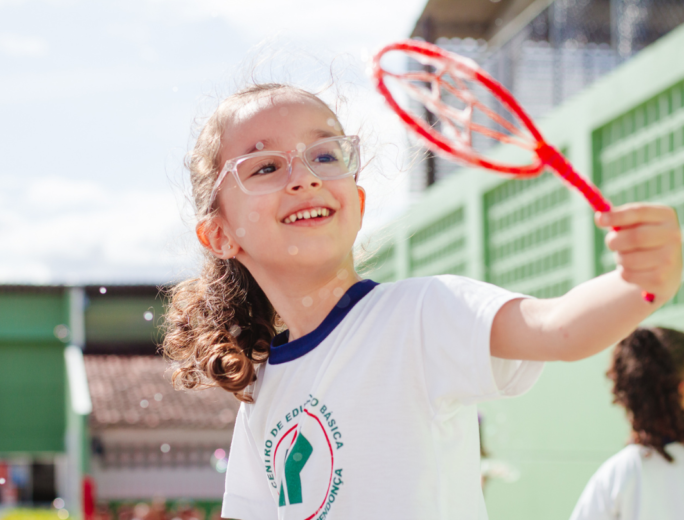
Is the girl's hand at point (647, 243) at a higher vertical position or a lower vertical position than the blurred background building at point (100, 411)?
lower

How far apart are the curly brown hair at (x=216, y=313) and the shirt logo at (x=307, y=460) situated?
0.26m

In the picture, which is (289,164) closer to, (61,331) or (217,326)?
(217,326)

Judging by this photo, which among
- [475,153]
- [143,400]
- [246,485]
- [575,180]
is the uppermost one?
[143,400]

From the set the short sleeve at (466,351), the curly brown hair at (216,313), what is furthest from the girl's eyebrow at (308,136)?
the short sleeve at (466,351)

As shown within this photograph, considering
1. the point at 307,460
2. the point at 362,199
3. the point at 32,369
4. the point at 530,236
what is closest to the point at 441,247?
the point at 530,236

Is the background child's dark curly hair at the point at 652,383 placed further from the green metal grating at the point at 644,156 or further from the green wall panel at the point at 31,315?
the green wall panel at the point at 31,315

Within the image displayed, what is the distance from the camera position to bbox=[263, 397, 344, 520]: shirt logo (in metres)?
1.51

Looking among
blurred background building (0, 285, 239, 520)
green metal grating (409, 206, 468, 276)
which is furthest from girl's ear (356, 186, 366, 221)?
blurred background building (0, 285, 239, 520)

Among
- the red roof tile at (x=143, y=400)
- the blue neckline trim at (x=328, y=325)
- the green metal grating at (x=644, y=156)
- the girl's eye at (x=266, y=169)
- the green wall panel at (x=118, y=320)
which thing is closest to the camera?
the blue neckline trim at (x=328, y=325)

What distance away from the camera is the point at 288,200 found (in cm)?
168

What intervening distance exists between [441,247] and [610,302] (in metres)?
7.81

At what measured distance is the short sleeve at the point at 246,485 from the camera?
6.29ft

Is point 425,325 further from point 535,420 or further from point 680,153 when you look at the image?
point 535,420

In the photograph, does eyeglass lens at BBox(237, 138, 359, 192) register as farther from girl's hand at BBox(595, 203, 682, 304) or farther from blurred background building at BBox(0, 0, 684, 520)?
girl's hand at BBox(595, 203, 682, 304)
